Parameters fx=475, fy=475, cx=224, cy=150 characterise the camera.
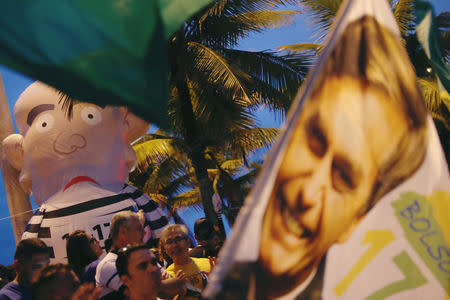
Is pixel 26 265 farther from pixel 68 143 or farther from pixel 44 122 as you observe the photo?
pixel 44 122

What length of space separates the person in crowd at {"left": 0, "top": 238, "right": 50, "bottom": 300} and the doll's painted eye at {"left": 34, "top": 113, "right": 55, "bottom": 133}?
114 inches

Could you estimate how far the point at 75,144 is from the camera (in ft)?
17.4

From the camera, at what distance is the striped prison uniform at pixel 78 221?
15.6ft

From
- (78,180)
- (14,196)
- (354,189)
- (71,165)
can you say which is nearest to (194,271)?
(354,189)

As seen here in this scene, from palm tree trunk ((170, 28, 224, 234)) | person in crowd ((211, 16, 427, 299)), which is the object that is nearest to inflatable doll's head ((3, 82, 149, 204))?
palm tree trunk ((170, 28, 224, 234))

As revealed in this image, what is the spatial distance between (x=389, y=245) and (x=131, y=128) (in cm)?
459

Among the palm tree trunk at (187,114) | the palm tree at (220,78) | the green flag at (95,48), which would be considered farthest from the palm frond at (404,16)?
the green flag at (95,48)

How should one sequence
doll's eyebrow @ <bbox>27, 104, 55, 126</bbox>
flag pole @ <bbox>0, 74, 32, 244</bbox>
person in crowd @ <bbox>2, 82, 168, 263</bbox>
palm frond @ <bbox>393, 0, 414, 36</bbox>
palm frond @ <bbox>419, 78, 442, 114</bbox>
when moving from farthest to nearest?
palm frond @ <bbox>393, 0, 414, 36</bbox> < palm frond @ <bbox>419, 78, 442, 114</bbox> < flag pole @ <bbox>0, 74, 32, 244</bbox> < doll's eyebrow @ <bbox>27, 104, 55, 126</bbox> < person in crowd @ <bbox>2, 82, 168, 263</bbox>

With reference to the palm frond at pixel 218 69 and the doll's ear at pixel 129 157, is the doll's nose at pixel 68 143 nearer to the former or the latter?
the doll's ear at pixel 129 157

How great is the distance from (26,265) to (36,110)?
129 inches

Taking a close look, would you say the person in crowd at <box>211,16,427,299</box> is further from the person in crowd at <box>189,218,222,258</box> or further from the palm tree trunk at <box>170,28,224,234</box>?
the palm tree trunk at <box>170,28,224,234</box>

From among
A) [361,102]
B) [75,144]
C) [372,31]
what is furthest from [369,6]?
[75,144]

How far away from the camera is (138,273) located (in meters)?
2.35

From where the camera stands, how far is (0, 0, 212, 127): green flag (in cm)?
137
